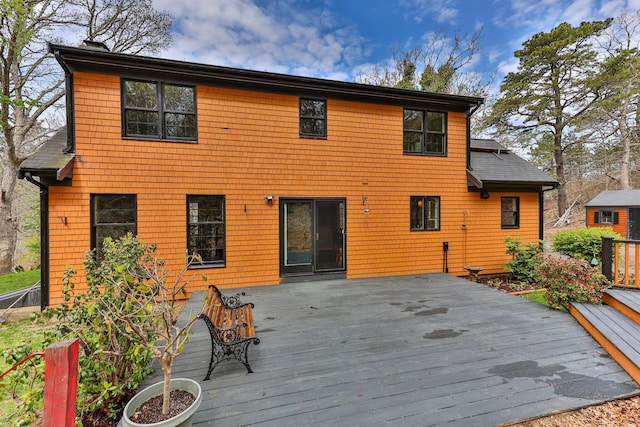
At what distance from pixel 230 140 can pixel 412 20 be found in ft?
43.2

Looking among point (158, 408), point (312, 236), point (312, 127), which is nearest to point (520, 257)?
point (312, 236)

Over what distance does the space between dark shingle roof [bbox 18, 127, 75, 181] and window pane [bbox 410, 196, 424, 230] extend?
8.27m

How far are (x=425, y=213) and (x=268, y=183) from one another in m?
4.73

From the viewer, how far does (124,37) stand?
12.4m

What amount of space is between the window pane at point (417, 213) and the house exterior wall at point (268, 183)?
25 centimetres

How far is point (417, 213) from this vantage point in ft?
27.1

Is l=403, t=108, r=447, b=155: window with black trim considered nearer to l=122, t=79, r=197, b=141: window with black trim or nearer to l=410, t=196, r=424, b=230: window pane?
l=410, t=196, r=424, b=230: window pane

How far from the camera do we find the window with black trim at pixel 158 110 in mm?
6199

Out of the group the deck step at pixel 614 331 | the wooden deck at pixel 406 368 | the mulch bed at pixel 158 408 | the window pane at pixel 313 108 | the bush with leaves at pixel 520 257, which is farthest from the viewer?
the bush with leaves at pixel 520 257

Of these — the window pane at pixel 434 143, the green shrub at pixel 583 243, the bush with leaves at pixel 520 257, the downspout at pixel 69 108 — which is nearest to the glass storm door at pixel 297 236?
the window pane at pixel 434 143

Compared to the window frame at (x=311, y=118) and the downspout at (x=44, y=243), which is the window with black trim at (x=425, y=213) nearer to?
the window frame at (x=311, y=118)

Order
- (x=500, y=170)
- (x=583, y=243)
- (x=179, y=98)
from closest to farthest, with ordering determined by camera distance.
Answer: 1. (x=179, y=98)
2. (x=583, y=243)
3. (x=500, y=170)

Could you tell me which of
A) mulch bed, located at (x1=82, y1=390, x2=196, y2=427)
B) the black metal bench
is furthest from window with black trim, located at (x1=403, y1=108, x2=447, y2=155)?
mulch bed, located at (x1=82, y1=390, x2=196, y2=427)

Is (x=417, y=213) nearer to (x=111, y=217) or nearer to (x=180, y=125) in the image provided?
(x=180, y=125)
